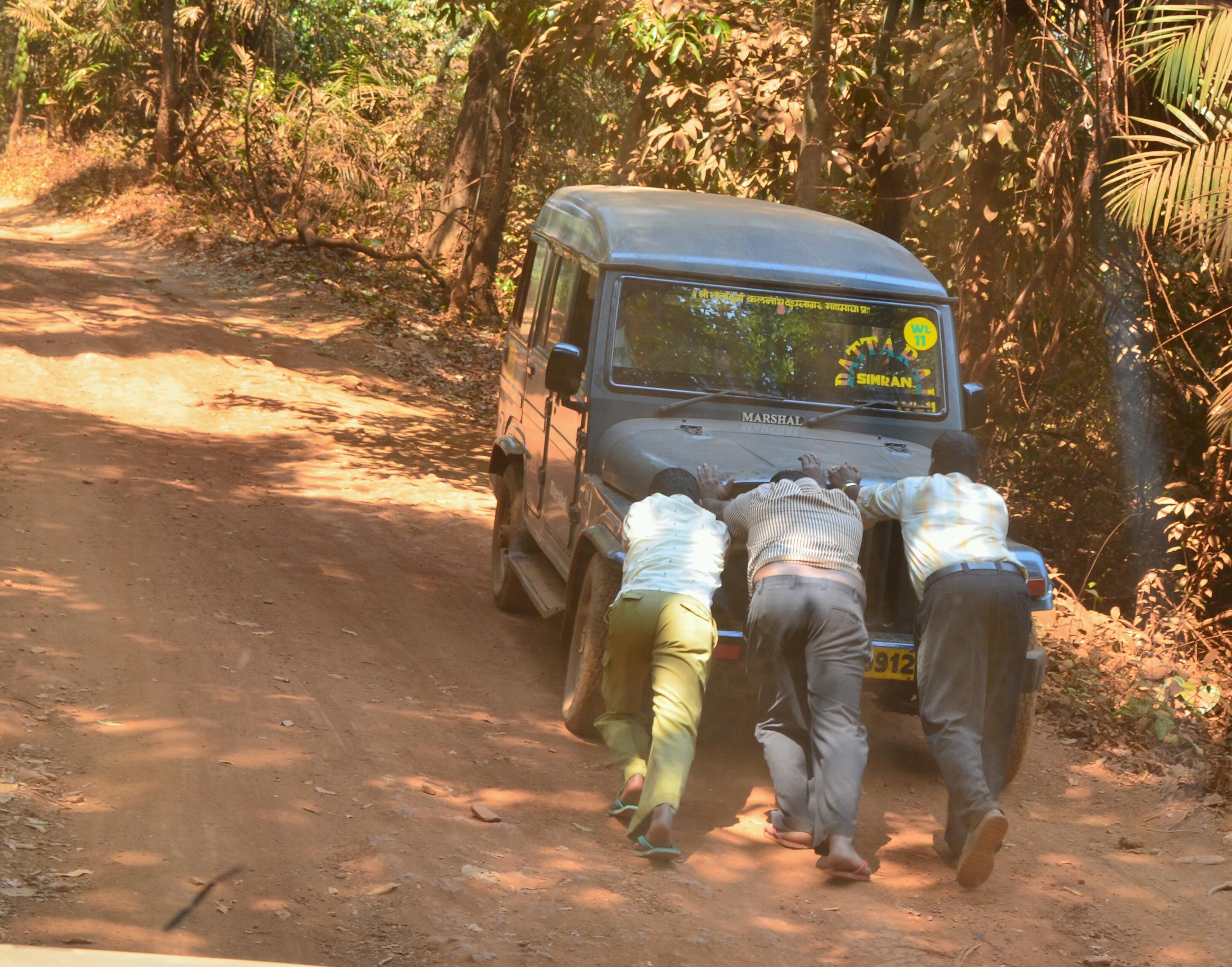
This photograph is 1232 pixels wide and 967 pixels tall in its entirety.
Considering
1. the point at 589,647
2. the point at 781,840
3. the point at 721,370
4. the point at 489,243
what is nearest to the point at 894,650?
the point at 781,840

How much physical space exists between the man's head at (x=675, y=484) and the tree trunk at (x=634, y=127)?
633 centimetres

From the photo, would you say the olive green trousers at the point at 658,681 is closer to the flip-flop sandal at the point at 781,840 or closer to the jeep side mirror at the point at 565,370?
the flip-flop sandal at the point at 781,840

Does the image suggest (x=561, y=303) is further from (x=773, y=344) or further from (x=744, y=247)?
(x=773, y=344)

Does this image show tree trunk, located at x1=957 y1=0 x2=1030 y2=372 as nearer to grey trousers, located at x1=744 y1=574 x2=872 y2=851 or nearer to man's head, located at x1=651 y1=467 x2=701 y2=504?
man's head, located at x1=651 y1=467 x2=701 y2=504

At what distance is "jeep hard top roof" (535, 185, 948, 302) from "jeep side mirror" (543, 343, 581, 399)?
49cm

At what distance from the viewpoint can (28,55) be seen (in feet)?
89.6

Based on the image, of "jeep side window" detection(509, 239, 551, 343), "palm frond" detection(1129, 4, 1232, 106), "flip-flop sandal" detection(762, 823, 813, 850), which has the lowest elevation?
"flip-flop sandal" detection(762, 823, 813, 850)

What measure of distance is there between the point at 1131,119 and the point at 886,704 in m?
5.02

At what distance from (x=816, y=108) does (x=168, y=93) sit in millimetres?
14757

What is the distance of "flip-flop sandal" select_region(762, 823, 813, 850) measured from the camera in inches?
190

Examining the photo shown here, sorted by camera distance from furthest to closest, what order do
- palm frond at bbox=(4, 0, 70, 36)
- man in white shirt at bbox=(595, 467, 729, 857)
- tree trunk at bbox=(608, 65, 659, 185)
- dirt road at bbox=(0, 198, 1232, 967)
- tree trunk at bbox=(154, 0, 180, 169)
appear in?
palm frond at bbox=(4, 0, 70, 36) → tree trunk at bbox=(154, 0, 180, 169) → tree trunk at bbox=(608, 65, 659, 185) → man in white shirt at bbox=(595, 467, 729, 857) → dirt road at bbox=(0, 198, 1232, 967)

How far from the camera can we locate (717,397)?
5.95 meters

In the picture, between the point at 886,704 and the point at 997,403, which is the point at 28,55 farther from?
the point at 886,704

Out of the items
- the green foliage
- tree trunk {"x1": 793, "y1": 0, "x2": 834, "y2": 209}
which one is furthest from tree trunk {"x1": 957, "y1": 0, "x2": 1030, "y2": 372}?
the green foliage
